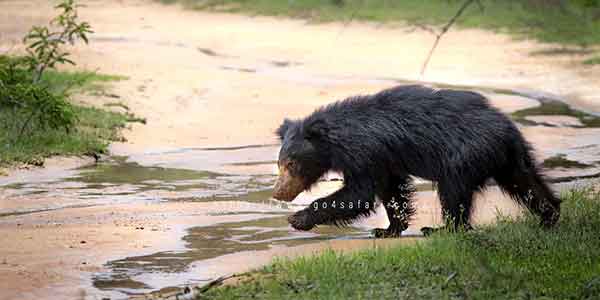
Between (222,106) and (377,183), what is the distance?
8.21m

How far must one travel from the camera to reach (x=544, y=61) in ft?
66.6

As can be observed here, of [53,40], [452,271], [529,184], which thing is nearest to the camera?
[452,271]

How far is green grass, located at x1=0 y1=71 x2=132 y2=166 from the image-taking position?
11.7 meters

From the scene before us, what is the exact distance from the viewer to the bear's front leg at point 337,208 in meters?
8.27

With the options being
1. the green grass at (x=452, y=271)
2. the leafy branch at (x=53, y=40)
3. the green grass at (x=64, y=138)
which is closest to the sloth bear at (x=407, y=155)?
the green grass at (x=452, y=271)

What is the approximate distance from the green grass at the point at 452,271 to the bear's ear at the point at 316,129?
4.05 ft

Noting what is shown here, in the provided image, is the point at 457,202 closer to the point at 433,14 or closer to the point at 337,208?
the point at 337,208

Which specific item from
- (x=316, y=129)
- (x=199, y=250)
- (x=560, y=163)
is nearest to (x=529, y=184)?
(x=316, y=129)

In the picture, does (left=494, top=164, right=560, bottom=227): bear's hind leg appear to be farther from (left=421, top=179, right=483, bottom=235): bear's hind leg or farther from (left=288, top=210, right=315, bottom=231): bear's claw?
(left=288, top=210, right=315, bottom=231): bear's claw

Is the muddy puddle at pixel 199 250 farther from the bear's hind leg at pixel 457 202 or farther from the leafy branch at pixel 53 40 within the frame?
the leafy branch at pixel 53 40

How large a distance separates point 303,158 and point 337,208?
453 mm

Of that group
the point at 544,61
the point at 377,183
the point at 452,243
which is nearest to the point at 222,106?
the point at 544,61

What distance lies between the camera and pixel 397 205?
8.51m

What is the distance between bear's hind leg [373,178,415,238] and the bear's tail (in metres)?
0.69
